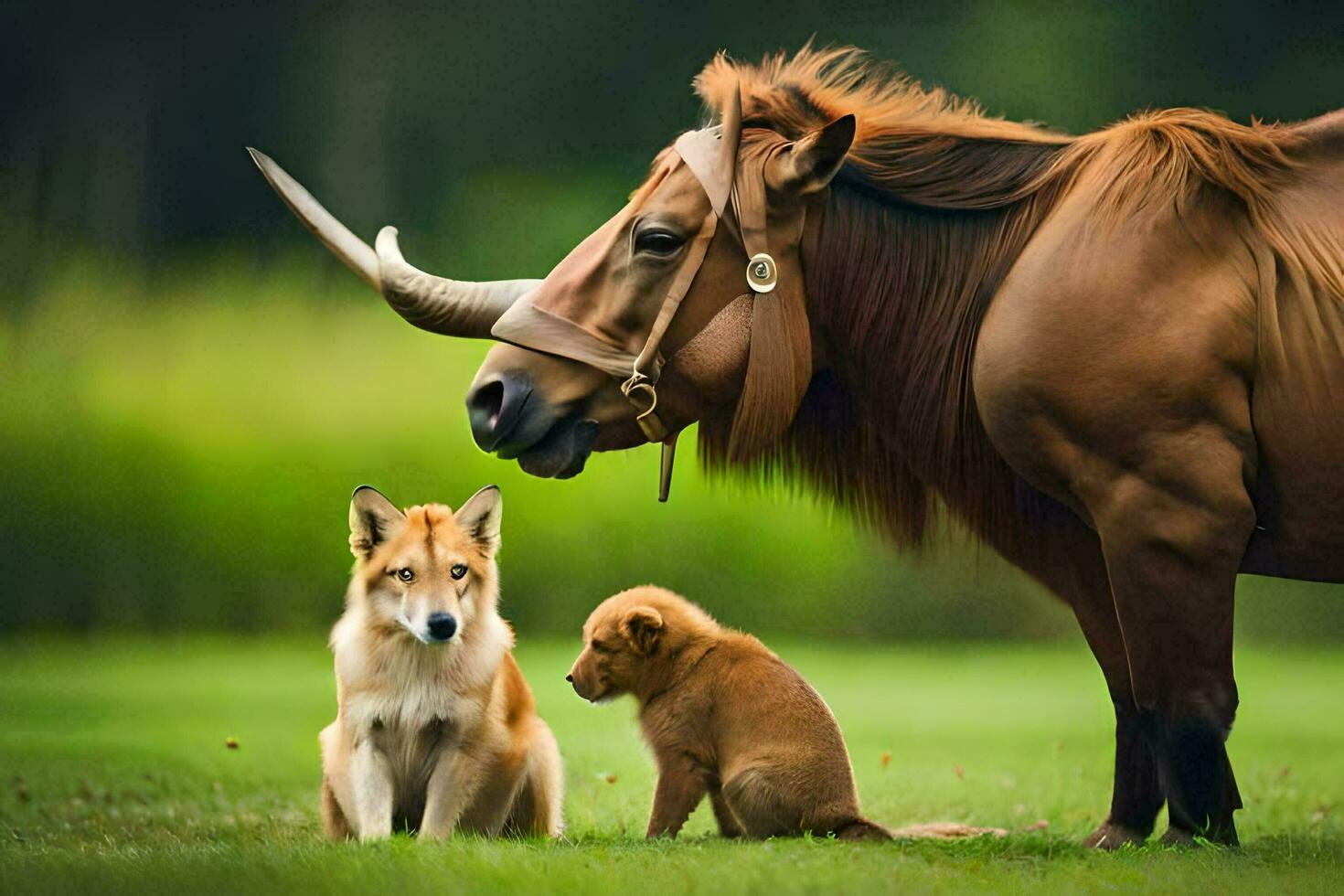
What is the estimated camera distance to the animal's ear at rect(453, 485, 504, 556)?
4117mm

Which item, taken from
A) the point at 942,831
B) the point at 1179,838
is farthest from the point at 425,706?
the point at 1179,838

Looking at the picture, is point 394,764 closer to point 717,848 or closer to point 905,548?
point 717,848

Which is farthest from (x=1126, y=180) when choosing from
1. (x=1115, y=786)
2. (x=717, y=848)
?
(x=717, y=848)

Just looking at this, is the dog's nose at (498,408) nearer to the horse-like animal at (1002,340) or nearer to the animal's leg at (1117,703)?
the horse-like animal at (1002,340)

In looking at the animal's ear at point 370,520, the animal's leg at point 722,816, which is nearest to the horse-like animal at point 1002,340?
the animal's ear at point 370,520

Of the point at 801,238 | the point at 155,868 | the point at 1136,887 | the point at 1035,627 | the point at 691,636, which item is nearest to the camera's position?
the point at 1136,887

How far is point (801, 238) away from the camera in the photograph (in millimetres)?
3777

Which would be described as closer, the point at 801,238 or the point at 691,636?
the point at 801,238

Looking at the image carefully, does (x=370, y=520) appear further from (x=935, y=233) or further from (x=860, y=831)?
(x=935, y=233)

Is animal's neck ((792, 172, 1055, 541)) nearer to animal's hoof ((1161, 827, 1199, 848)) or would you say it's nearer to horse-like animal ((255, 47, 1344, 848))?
horse-like animal ((255, 47, 1344, 848))

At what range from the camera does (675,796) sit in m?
4.07

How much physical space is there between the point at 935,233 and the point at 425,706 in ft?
5.63

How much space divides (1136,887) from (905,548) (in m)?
1.23

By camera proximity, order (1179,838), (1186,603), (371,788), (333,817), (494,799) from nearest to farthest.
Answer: (1186,603), (1179,838), (371,788), (494,799), (333,817)
